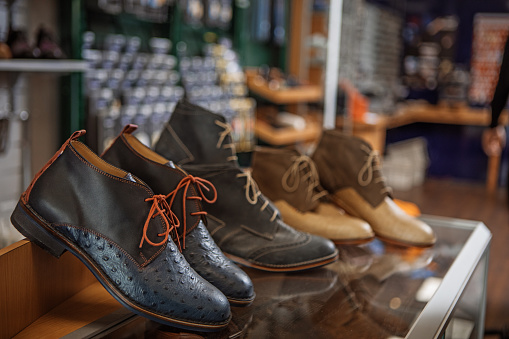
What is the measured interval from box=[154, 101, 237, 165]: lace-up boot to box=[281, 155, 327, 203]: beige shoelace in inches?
8.8

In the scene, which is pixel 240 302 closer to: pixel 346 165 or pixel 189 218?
pixel 189 218

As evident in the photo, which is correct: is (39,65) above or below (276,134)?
above

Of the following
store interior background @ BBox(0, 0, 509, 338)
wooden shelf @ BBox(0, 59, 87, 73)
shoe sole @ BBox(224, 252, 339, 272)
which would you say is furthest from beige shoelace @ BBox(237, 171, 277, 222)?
wooden shelf @ BBox(0, 59, 87, 73)

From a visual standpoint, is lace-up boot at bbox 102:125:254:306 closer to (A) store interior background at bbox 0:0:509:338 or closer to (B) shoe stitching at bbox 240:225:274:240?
(B) shoe stitching at bbox 240:225:274:240

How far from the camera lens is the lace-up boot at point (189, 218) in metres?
1.00

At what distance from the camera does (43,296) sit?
0.98 m

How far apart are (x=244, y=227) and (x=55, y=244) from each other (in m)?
0.40

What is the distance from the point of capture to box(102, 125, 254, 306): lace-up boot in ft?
3.28

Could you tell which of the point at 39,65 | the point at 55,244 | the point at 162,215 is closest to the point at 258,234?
the point at 162,215

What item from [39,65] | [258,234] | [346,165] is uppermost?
[39,65]

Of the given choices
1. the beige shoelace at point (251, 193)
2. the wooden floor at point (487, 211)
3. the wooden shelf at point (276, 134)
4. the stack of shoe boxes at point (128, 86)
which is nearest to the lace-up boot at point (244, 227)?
the beige shoelace at point (251, 193)

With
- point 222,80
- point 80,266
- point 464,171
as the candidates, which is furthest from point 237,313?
point 464,171

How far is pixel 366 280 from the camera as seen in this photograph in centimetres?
124

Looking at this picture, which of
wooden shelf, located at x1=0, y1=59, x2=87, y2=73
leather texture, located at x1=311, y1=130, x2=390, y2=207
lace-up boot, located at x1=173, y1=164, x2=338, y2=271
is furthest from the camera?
→ wooden shelf, located at x1=0, y1=59, x2=87, y2=73
